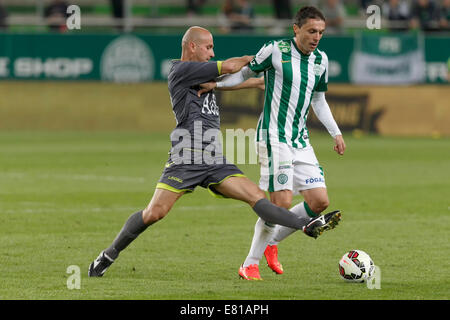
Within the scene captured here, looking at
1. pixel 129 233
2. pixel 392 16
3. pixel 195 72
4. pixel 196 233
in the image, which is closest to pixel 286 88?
pixel 195 72

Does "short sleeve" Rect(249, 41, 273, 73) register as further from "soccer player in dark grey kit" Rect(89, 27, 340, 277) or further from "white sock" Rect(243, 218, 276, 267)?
"white sock" Rect(243, 218, 276, 267)

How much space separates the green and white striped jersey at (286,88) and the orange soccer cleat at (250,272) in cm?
100

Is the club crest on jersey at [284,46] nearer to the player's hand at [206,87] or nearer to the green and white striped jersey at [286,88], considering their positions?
the green and white striped jersey at [286,88]

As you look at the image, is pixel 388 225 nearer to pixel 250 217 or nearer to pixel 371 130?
pixel 250 217

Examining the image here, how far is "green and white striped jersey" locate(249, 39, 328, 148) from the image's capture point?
810 centimetres

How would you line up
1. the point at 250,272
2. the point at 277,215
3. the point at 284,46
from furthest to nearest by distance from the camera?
the point at 284,46
the point at 250,272
the point at 277,215

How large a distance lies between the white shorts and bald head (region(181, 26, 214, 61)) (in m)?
0.84

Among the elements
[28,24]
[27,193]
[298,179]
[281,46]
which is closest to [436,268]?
[298,179]

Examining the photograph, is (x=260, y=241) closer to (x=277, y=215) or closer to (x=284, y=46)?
(x=277, y=215)

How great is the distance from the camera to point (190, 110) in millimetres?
7902

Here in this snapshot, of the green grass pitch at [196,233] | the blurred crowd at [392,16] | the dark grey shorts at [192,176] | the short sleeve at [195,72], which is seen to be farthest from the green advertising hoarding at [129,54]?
the dark grey shorts at [192,176]

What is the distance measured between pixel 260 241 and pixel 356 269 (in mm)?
795

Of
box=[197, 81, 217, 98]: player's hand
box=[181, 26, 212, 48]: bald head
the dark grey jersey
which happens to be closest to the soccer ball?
the dark grey jersey

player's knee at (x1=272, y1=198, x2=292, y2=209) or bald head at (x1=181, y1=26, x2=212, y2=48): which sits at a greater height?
bald head at (x1=181, y1=26, x2=212, y2=48)
